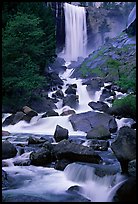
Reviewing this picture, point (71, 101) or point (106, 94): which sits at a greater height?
point (106, 94)

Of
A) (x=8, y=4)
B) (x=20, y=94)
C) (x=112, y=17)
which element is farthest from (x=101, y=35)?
Result: (x=20, y=94)

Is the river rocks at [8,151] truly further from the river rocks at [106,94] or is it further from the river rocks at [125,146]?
the river rocks at [106,94]

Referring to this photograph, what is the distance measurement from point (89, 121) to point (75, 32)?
36.0 meters

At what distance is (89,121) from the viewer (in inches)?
691

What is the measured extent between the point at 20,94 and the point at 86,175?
13575 millimetres

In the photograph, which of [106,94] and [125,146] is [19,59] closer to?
[106,94]

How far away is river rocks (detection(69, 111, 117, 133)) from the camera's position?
17.2 meters

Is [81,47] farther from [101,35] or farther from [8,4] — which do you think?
[8,4]

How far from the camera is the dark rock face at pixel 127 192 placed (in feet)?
23.2

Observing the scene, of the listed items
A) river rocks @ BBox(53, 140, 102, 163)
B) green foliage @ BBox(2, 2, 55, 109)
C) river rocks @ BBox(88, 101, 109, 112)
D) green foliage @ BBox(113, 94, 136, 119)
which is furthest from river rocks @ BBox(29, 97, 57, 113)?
river rocks @ BBox(53, 140, 102, 163)

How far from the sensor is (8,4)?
25188mm

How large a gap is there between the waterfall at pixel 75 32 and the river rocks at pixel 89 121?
33.8 meters

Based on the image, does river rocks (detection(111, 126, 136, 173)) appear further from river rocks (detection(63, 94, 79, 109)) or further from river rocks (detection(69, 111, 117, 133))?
river rocks (detection(63, 94, 79, 109))

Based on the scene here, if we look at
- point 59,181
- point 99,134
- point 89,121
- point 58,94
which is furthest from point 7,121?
point 59,181
